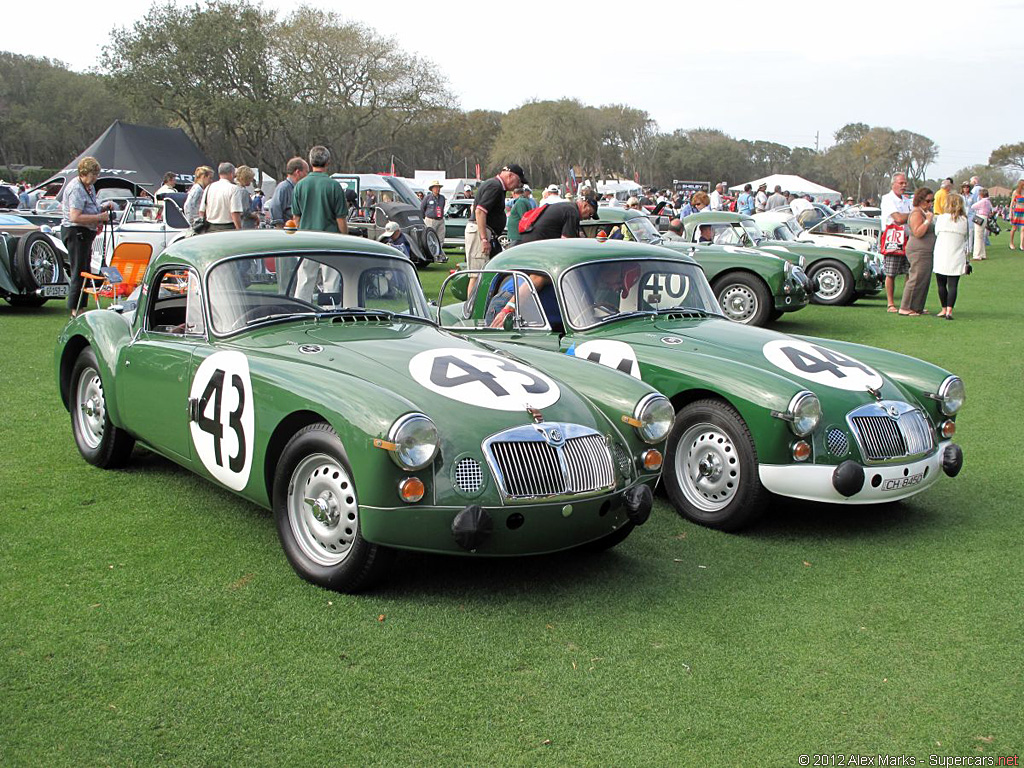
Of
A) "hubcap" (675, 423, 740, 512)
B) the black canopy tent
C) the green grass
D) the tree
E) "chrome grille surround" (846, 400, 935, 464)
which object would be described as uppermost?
the tree

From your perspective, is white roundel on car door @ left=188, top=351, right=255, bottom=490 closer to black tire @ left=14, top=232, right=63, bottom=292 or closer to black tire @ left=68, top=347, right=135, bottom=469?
black tire @ left=68, top=347, right=135, bottom=469

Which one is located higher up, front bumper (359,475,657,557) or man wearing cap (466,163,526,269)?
man wearing cap (466,163,526,269)

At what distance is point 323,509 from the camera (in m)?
4.38

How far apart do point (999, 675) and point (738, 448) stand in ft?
6.34

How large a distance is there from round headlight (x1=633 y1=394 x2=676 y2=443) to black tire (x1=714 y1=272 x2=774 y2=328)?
27.3 feet

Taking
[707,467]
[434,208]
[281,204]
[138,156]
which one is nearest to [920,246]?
[281,204]

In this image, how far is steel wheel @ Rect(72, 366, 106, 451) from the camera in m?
6.20

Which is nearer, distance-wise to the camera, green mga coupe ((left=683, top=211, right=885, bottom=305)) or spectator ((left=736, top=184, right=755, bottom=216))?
green mga coupe ((left=683, top=211, right=885, bottom=305))

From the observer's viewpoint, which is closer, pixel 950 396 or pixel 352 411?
pixel 352 411

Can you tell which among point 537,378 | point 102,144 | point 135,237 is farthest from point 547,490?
point 102,144

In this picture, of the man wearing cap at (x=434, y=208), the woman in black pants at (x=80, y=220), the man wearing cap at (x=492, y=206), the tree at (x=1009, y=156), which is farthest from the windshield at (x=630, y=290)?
the tree at (x=1009, y=156)

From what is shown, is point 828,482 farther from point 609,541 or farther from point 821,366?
point 609,541

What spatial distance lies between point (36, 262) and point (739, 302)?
9.32 m

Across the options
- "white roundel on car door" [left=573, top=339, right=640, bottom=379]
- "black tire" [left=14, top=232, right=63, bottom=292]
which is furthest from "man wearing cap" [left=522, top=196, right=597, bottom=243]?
"black tire" [left=14, top=232, right=63, bottom=292]
